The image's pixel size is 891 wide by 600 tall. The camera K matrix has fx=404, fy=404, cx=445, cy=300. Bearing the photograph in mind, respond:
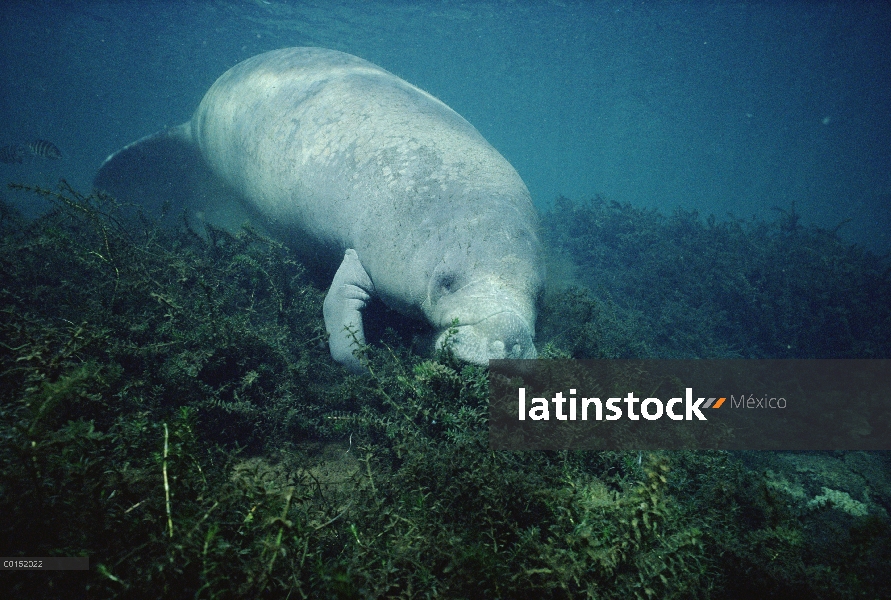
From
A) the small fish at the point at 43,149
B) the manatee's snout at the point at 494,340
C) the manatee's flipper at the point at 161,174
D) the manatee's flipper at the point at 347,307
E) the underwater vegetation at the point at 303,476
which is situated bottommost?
the underwater vegetation at the point at 303,476

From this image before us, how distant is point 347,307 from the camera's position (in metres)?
4.39

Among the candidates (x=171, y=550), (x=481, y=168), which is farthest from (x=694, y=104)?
(x=171, y=550)

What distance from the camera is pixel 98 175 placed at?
902 cm

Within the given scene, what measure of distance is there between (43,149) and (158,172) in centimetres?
367

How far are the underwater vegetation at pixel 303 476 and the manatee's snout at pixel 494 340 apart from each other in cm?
12

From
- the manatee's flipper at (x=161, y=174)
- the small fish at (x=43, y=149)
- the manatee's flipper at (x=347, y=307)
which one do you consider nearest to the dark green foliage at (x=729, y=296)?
the manatee's flipper at (x=347, y=307)

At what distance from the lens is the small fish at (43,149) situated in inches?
398

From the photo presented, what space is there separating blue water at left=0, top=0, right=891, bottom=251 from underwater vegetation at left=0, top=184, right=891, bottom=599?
31.4ft

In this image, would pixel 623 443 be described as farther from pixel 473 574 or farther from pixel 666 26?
pixel 666 26

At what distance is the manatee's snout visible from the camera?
3111 mm

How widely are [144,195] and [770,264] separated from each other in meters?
15.3

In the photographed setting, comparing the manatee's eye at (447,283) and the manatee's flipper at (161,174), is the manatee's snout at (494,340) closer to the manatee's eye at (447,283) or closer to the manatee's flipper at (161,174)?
the manatee's eye at (447,283)

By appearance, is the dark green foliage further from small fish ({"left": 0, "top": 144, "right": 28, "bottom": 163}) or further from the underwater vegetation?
small fish ({"left": 0, "top": 144, "right": 28, "bottom": 163})

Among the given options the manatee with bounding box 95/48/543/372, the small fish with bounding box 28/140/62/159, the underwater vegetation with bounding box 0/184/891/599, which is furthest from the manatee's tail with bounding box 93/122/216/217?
the underwater vegetation with bounding box 0/184/891/599
